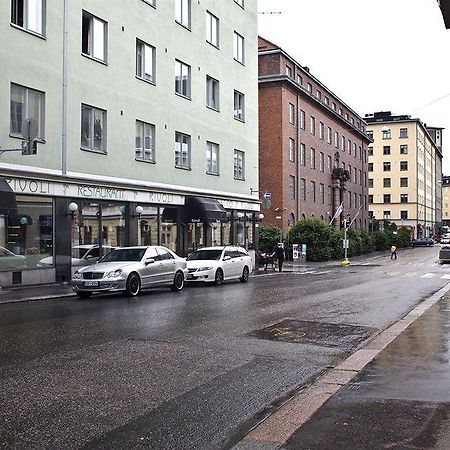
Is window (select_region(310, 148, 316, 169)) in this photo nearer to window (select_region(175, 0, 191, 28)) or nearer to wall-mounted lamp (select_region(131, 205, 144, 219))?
window (select_region(175, 0, 191, 28))

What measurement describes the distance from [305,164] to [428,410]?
1951 inches

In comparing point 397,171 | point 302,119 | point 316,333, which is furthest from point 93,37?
point 397,171

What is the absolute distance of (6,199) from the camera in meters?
17.7

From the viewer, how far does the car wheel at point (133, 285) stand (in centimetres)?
1670

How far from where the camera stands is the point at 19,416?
517 centimetres

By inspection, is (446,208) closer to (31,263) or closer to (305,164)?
(305,164)

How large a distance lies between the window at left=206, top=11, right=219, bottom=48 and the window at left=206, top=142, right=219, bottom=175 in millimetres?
5419

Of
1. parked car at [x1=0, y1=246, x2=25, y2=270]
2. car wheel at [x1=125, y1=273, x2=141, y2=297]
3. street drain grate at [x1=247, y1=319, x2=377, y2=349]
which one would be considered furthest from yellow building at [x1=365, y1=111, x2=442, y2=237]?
street drain grate at [x1=247, y1=319, x2=377, y2=349]

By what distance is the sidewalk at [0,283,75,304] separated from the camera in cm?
1626

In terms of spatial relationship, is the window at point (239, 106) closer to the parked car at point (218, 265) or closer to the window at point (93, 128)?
the parked car at point (218, 265)

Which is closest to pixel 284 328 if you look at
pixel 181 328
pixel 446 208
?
pixel 181 328

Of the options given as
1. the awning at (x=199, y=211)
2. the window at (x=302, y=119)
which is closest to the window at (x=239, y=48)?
the awning at (x=199, y=211)

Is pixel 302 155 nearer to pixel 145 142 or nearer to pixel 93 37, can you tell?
pixel 145 142

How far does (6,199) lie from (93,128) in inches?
231
